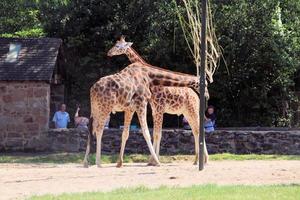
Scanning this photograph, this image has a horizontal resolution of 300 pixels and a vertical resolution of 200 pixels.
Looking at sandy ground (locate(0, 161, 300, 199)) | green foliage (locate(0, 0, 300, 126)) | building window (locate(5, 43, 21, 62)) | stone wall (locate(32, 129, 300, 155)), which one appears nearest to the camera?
sandy ground (locate(0, 161, 300, 199))

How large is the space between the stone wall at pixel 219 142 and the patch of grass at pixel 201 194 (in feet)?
28.6

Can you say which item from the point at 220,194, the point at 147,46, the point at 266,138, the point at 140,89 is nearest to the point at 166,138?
the point at 266,138

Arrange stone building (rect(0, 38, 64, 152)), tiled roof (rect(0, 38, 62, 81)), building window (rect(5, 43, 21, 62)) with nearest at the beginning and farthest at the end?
stone building (rect(0, 38, 64, 152)), tiled roof (rect(0, 38, 62, 81)), building window (rect(5, 43, 21, 62))

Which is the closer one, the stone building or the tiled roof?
the stone building

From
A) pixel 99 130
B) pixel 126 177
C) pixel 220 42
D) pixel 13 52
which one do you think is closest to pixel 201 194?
pixel 126 177

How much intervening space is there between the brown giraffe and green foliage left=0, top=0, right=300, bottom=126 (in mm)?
8375

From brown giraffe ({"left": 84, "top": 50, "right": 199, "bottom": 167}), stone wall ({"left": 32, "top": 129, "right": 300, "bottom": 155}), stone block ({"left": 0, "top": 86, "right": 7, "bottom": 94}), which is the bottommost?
stone wall ({"left": 32, "top": 129, "right": 300, "bottom": 155})

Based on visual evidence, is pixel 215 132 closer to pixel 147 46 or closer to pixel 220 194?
pixel 147 46

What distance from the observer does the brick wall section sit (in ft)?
70.1

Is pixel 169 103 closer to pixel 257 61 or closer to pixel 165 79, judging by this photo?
pixel 165 79

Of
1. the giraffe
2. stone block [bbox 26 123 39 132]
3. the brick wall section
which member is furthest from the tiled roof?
the giraffe

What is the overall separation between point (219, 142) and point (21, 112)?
22.0ft

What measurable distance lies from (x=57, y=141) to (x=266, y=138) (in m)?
6.47

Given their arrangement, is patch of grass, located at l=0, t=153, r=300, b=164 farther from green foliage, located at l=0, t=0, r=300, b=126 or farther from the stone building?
green foliage, located at l=0, t=0, r=300, b=126
